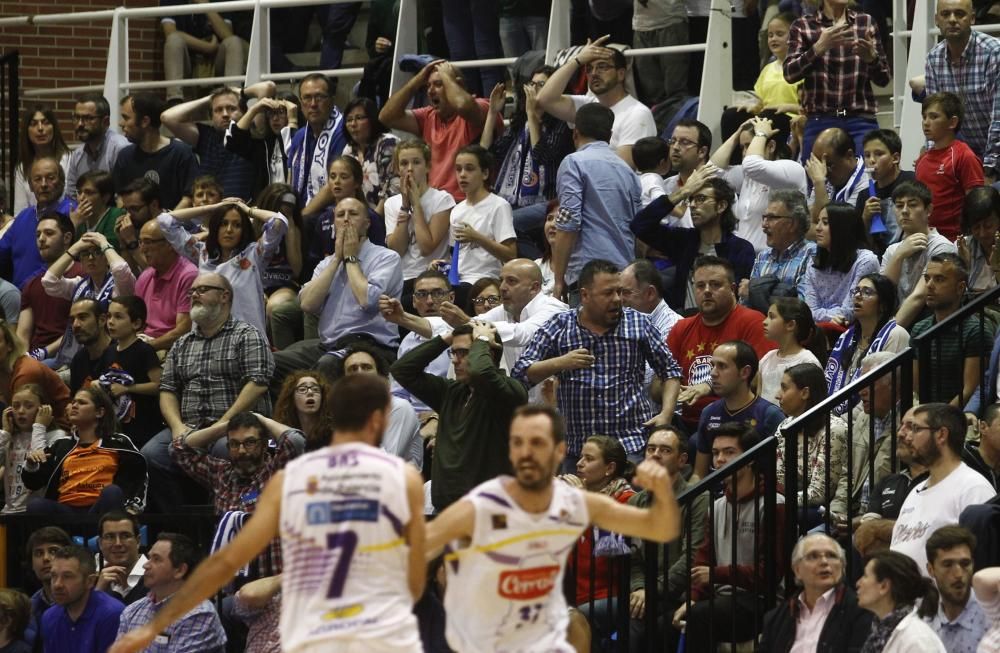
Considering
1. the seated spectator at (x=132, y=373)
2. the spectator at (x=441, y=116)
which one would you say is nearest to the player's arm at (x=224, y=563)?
the seated spectator at (x=132, y=373)

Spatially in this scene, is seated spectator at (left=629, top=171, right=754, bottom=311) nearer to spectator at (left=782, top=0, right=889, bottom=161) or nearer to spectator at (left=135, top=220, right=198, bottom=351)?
spectator at (left=782, top=0, right=889, bottom=161)

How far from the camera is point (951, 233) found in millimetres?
12531

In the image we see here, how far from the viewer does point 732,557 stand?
9.98 m

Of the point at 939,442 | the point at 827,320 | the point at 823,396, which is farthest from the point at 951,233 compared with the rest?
the point at 939,442

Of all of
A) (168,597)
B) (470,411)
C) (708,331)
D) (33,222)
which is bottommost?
(168,597)

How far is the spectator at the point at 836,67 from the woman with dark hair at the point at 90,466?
4858 millimetres

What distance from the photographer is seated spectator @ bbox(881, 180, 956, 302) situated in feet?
38.4

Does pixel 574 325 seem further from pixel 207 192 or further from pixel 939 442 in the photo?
pixel 207 192

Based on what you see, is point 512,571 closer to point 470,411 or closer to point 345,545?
point 345,545

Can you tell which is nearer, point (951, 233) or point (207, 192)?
point (951, 233)

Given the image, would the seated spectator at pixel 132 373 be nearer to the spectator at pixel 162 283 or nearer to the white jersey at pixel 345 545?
the spectator at pixel 162 283

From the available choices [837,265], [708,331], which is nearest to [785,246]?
[837,265]

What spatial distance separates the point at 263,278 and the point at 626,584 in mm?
5168

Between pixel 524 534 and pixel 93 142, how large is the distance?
9.99 metres
